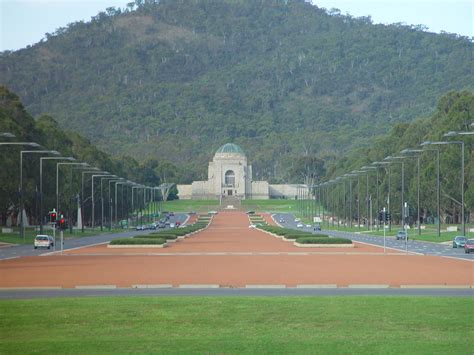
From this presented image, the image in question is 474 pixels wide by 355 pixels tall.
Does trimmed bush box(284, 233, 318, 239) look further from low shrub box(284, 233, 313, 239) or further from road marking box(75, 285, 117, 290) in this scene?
road marking box(75, 285, 117, 290)

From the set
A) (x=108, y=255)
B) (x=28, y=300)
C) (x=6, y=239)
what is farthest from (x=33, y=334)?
(x=6, y=239)

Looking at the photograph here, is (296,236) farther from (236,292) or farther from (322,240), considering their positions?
(236,292)

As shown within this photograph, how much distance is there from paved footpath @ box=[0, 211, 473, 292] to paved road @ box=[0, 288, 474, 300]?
1.52 meters

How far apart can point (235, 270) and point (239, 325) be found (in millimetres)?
20852

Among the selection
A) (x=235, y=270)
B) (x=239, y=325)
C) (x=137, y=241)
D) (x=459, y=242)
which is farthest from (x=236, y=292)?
(x=459, y=242)

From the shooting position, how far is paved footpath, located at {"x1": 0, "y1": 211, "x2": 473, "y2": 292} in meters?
36.7

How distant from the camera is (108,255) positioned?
2404 inches

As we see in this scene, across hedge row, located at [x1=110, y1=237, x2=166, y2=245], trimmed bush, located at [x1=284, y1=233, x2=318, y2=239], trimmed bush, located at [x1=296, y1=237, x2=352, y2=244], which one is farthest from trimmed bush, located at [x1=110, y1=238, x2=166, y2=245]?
trimmed bush, located at [x1=284, y1=233, x2=318, y2=239]

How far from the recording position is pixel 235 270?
146 feet

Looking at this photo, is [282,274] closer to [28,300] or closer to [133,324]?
[28,300]

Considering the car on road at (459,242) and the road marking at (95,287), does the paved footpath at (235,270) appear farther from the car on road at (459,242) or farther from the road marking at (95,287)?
the car on road at (459,242)

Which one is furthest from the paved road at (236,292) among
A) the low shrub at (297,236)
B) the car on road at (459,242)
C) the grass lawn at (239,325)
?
the low shrub at (297,236)

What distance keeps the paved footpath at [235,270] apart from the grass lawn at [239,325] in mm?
6943

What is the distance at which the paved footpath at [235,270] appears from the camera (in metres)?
36.7
